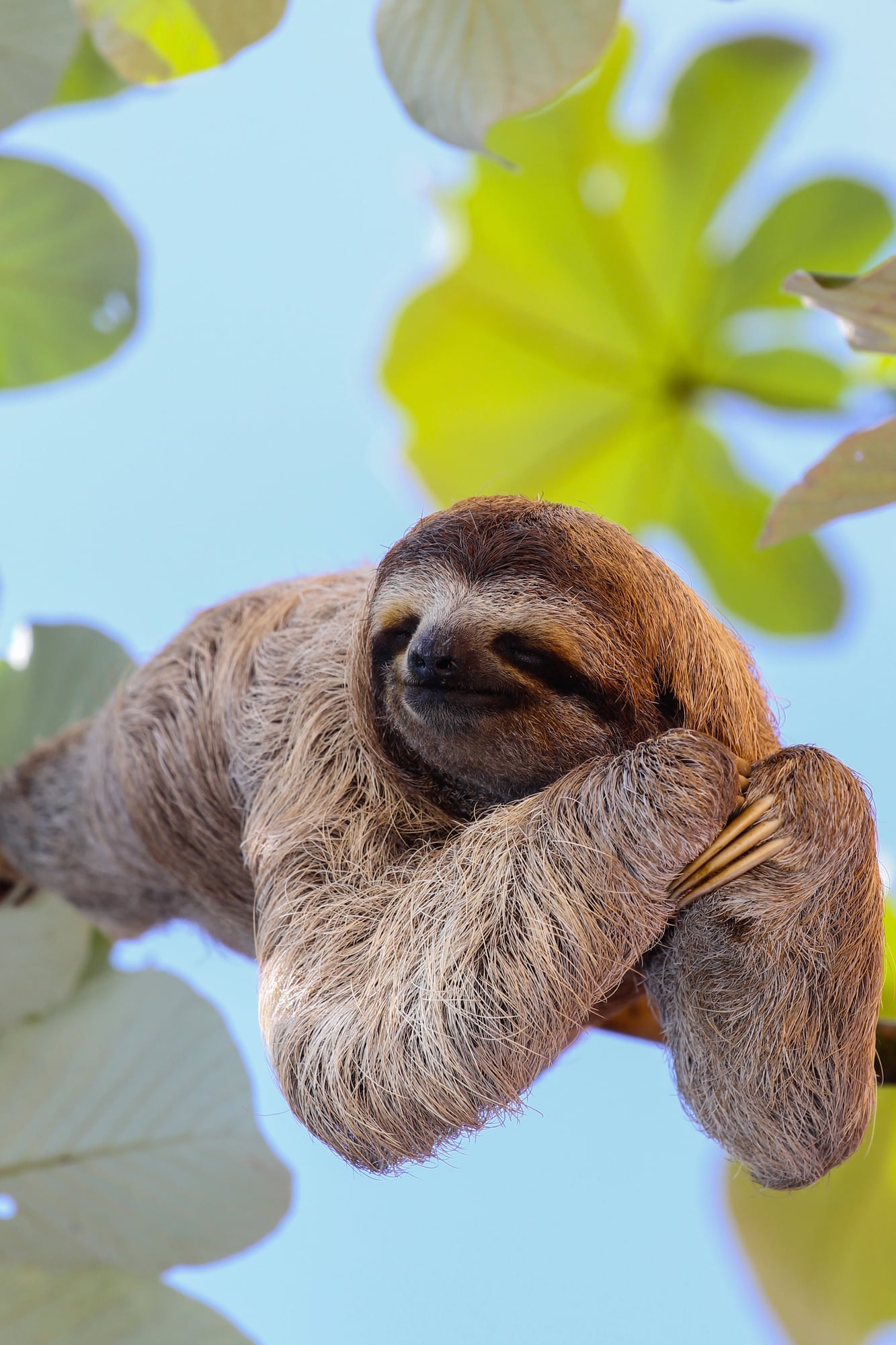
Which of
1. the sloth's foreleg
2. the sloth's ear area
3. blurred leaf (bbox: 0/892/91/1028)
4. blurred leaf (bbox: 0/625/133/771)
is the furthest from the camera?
blurred leaf (bbox: 0/625/133/771)

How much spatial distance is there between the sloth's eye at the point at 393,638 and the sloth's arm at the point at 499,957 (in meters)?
0.19

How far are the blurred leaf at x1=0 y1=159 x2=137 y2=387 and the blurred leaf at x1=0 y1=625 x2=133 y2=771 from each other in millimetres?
558

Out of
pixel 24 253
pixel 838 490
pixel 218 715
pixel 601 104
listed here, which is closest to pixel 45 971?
pixel 218 715

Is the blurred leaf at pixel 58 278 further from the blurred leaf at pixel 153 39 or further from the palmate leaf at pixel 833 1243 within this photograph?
the palmate leaf at pixel 833 1243

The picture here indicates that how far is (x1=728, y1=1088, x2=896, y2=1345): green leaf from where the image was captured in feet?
5.31

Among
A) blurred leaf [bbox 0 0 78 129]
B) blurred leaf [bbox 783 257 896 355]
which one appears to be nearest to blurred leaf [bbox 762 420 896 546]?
blurred leaf [bbox 783 257 896 355]

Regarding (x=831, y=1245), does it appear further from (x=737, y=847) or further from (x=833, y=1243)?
(x=737, y=847)

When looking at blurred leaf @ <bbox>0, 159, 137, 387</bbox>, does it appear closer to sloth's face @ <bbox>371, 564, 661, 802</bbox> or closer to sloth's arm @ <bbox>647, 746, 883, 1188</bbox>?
sloth's face @ <bbox>371, 564, 661, 802</bbox>

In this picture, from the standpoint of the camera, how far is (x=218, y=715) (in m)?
1.55

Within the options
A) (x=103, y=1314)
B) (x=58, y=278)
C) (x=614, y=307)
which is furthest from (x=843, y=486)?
(x=614, y=307)

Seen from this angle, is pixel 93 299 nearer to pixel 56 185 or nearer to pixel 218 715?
pixel 56 185

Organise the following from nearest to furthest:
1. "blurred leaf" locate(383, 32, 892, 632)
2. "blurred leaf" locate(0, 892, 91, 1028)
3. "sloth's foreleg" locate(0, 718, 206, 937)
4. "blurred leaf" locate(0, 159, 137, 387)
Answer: "blurred leaf" locate(0, 892, 91, 1028) → "blurred leaf" locate(0, 159, 137, 387) → "sloth's foreleg" locate(0, 718, 206, 937) → "blurred leaf" locate(383, 32, 892, 632)

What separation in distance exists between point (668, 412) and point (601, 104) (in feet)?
2.50

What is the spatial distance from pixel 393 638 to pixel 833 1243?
4.01 feet
